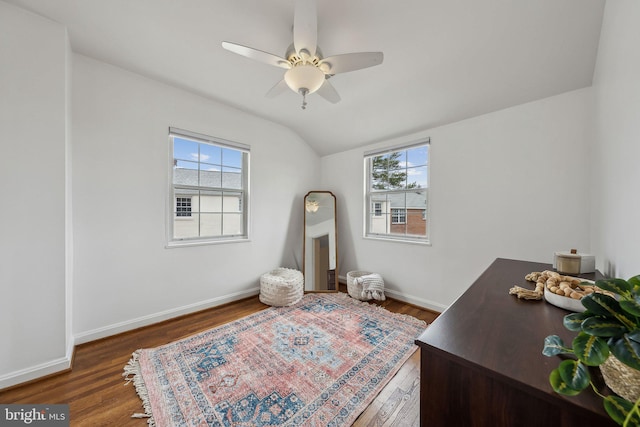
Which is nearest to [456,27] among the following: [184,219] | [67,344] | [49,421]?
[184,219]

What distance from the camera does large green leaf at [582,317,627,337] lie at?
45 centimetres

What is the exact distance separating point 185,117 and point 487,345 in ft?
10.2

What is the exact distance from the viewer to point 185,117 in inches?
103

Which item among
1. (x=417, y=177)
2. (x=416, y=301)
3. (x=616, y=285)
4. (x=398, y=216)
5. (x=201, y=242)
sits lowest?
(x=416, y=301)

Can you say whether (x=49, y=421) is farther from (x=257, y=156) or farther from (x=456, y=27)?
(x=456, y=27)

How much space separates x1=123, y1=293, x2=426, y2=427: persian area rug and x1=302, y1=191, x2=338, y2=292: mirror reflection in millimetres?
910

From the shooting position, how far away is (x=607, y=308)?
474 mm

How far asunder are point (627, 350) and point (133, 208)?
10.1ft

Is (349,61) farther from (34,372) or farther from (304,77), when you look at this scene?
(34,372)

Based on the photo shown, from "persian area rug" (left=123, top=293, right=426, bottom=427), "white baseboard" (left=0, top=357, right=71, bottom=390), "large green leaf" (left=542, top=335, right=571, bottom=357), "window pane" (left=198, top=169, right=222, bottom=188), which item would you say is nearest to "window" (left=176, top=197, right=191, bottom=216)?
"window pane" (left=198, top=169, right=222, bottom=188)

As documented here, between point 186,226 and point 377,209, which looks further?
point 377,209

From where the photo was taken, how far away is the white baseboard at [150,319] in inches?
84.0

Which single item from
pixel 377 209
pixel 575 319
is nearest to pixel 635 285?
pixel 575 319

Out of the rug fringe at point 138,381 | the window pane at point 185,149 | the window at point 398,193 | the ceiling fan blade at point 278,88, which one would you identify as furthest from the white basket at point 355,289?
the window pane at point 185,149
